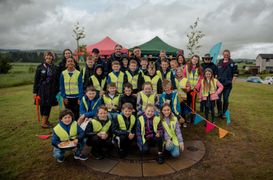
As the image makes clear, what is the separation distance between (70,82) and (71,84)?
0.18 ft

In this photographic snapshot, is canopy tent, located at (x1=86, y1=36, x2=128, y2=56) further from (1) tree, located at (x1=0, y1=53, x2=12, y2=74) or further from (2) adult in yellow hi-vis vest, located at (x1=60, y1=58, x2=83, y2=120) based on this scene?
(1) tree, located at (x1=0, y1=53, x2=12, y2=74)

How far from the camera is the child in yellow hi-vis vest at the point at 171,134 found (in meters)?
4.08

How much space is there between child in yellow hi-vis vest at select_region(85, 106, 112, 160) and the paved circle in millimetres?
200

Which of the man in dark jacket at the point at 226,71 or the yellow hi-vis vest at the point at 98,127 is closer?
the yellow hi-vis vest at the point at 98,127

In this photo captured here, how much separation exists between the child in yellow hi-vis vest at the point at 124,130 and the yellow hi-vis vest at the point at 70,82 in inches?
64.4

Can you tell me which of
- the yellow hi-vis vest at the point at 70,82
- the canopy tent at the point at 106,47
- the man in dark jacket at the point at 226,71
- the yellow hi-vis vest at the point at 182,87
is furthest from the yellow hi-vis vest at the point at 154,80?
the canopy tent at the point at 106,47

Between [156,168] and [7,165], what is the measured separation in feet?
8.90

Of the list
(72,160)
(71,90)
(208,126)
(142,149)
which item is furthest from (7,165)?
(208,126)

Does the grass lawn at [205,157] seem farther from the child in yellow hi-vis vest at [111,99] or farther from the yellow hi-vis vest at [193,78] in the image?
the child in yellow hi-vis vest at [111,99]

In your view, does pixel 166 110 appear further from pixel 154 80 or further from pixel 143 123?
pixel 154 80

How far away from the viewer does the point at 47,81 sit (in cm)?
575

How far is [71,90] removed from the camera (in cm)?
534

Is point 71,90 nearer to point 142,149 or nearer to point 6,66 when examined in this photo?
point 142,149

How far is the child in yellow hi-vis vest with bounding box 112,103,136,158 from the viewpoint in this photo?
A: 4.16 m
